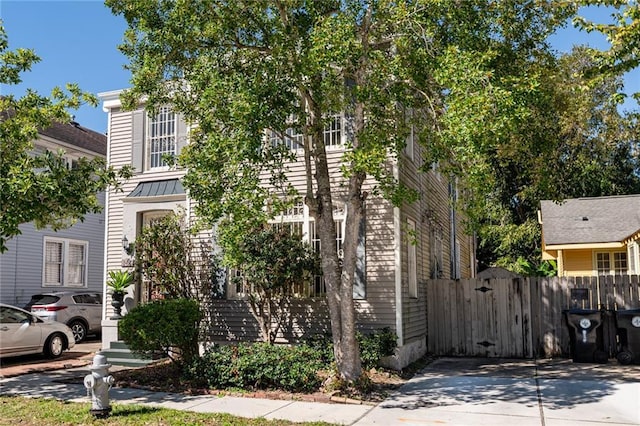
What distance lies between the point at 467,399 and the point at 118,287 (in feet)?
27.4

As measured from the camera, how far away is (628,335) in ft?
38.5

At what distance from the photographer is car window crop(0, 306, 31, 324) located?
41.9 feet

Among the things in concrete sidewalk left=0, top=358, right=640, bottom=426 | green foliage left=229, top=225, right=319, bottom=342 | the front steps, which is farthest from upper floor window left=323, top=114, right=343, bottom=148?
the front steps

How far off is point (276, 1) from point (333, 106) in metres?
1.96

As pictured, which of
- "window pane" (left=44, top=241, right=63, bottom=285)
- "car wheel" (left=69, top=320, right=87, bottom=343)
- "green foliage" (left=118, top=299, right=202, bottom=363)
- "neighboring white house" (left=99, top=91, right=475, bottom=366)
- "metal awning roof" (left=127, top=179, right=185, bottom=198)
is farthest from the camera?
"window pane" (left=44, top=241, right=63, bottom=285)

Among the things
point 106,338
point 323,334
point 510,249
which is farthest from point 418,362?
point 510,249

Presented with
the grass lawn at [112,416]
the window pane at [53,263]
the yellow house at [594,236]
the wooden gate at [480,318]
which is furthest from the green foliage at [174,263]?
the yellow house at [594,236]

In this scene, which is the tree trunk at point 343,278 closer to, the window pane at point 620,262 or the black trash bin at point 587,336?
the black trash bin at point 587,336

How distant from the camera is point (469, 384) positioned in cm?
989

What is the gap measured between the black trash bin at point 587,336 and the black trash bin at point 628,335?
0.34 metres

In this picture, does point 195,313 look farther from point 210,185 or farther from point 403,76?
point 403,76

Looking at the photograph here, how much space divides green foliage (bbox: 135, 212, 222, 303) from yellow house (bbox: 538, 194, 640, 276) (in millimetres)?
12452

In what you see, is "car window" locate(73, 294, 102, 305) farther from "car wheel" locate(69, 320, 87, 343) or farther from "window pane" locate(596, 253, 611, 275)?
"window pane" locate(596, 253, 611, 275)

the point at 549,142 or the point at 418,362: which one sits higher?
the point at 549,142
